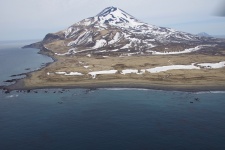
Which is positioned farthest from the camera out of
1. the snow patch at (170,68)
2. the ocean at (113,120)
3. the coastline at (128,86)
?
the snow patch at (170,68)

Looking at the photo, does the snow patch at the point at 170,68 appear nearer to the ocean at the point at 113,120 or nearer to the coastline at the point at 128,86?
the coastline at the point at 128,86

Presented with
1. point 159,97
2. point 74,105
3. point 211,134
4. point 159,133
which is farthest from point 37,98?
point 211,134

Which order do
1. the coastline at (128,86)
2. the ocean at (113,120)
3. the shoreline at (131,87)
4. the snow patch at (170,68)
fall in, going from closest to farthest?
1. the ocean at (113,120)
2. the shoreline at (131,87)
3. the coastline at (128,86)
4. the snow patch at (170,68)

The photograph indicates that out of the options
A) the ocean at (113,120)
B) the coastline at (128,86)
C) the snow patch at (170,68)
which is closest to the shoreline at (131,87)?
the coastline at (128,86)

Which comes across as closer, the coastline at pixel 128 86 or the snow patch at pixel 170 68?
the coastline at pixel 128 86

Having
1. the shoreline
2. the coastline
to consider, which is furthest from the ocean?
the coastline

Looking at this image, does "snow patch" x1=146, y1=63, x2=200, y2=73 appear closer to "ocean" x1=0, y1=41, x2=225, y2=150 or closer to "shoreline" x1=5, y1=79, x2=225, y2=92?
"shoreline" x1=5, y1=79, x2=225, y2=92

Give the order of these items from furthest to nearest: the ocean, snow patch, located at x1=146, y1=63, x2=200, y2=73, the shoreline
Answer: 1. snow patch, located at x1=146, y1=63, x2=200, y2=73
2. the shoreline
3. the ocean

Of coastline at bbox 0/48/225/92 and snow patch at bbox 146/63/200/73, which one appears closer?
coastline at bbox 0/48/225/92

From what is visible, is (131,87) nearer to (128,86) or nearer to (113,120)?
(128,86)

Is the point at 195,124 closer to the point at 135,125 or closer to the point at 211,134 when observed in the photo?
the point at 211,134
